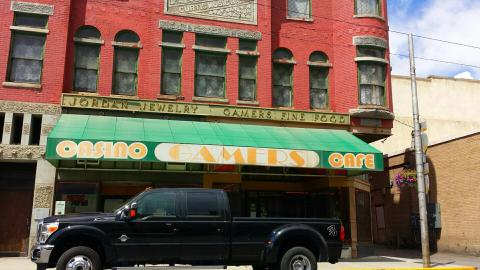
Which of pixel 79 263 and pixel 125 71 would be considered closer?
pixel 79 263

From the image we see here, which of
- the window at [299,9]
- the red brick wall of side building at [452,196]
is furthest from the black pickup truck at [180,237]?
the red brick wall of side building at [452,196]

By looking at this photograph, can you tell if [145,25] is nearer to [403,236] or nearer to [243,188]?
[243,188]

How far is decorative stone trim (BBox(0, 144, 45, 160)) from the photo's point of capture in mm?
17203

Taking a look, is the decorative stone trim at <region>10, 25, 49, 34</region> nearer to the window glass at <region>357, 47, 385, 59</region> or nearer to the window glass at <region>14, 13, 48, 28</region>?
the window glass at <region>14, 13, 48, 28</region>

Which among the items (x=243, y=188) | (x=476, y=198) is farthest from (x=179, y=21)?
(x=476, y=198)

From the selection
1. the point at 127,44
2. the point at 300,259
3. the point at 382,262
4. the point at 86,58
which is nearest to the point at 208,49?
the point at 127,44

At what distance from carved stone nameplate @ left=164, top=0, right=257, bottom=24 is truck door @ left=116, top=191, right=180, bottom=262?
1130 cm

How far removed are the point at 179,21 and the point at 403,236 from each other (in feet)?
55.5

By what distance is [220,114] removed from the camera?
1948 cm

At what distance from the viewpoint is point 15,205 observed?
17734 mm

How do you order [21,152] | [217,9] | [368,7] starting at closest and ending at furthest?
[21,152] < [217,9] < [368,7]

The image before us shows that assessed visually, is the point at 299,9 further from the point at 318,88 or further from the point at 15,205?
the point at 15,205

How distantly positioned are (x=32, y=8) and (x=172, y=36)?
5369 mm

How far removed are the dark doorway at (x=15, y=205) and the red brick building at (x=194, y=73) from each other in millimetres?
866
